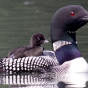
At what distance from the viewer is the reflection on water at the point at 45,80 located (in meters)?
8.77

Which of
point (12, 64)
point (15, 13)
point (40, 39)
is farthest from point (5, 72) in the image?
point (15, 13)

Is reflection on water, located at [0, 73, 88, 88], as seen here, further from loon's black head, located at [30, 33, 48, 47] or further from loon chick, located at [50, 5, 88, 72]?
loon's black head, located at [30, 33, 48, 47]

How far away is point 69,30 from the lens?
975cm

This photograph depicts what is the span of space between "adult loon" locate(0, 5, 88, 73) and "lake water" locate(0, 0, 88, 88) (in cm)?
27

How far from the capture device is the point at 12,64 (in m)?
9.91

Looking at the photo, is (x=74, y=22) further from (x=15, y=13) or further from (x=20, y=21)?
(x=15, y=13)

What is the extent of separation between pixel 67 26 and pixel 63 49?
44 centimetres

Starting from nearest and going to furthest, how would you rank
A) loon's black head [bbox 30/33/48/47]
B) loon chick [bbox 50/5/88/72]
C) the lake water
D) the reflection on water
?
the reflection on water < the lake water < loon chick [bbox 50/5/88/72] < loon's black head [bbox 30/33/48/47]

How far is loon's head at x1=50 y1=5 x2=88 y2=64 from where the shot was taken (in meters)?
9.70

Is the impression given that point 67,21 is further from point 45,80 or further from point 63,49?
point 45,80

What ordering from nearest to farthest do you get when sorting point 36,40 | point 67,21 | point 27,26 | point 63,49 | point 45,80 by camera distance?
1. point 45,80
2. point 67,21
3. point 63,49
4. point 36,40
5. point 27,26

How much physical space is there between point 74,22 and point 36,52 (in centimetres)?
92

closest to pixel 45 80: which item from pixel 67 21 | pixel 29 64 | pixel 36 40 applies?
pixel 29 64

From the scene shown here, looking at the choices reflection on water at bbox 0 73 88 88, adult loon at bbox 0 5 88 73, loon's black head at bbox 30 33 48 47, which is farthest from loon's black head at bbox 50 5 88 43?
reflection on water at bbox 0 73 88 88
